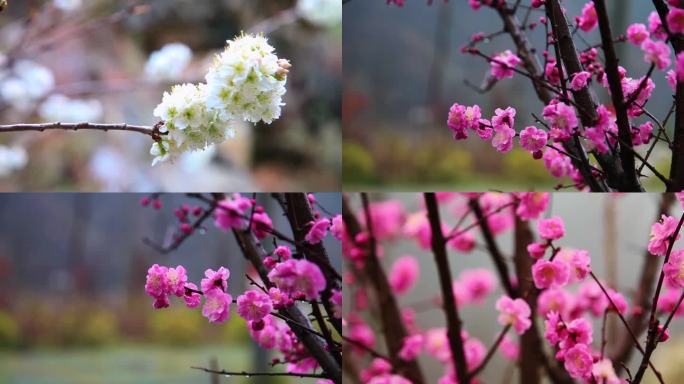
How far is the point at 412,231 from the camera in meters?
0.97

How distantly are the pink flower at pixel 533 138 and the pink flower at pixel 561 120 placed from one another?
1cm

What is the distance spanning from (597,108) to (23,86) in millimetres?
1371

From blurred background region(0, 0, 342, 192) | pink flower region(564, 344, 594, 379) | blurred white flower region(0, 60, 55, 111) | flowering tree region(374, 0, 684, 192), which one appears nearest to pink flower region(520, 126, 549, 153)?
flowering tree region(374, 0, 684, 192)

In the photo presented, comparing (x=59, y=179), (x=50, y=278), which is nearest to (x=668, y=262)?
(x=50, y=278)

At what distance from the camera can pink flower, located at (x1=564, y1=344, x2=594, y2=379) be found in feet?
2.25

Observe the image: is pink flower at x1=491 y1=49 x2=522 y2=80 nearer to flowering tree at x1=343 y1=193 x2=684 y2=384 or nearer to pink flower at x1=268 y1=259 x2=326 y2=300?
Result: flowering tree at x1=343 y1=193 x2=684 y2=384

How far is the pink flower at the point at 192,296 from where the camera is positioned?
0.68 m

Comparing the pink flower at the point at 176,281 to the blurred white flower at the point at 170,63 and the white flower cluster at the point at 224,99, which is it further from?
the blurred white flower at the point at 170,63

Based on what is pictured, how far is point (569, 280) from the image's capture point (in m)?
0.74

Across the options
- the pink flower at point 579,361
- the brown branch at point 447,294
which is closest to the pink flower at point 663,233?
the pink flower at point 579,361

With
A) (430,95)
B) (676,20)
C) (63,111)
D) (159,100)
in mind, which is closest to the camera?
(676,20)

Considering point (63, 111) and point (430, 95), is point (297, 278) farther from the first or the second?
point (63, 111)

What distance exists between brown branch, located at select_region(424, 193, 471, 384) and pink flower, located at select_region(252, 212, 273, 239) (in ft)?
0.70

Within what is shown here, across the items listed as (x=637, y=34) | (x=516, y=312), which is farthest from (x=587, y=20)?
(x=516, y=312)
